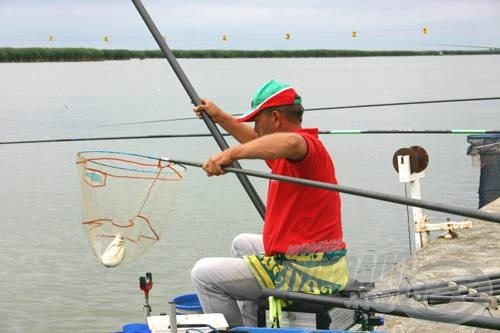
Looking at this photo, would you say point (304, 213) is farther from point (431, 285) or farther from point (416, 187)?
point (416, 187)

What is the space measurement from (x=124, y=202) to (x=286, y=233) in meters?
1.11

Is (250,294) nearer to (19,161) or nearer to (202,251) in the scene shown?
(202,251)

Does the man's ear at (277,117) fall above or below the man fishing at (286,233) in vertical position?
above

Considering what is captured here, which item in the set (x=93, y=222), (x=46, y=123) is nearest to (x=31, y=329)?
(x=93, y=222)

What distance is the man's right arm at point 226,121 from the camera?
549cm

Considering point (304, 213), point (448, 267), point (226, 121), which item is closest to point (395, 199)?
point (304, 213)

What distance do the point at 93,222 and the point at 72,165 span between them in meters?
13.4

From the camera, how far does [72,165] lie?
18594mm

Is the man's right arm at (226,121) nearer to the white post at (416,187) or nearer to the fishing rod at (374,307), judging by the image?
the fishing rod at (374,307)

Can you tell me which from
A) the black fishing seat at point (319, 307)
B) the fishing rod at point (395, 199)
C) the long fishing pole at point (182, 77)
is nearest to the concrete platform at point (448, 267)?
the black fishing seat at point (319, 307)

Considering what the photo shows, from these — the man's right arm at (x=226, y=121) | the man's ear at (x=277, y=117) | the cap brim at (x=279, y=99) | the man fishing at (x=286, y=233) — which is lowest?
the man fishing at (x=286, y=233)

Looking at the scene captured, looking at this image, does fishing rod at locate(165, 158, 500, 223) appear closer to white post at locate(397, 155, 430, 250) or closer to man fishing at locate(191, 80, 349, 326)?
man fishing at locate(191, 80, 349, 326)

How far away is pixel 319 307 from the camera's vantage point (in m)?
4.62

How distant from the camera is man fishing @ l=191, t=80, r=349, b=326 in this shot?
4.64 m
